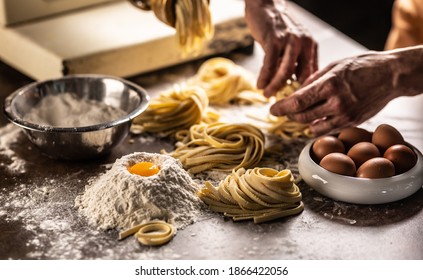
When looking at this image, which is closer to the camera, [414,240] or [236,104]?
[414,240]

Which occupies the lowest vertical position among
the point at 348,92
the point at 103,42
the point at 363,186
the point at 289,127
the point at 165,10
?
the point at 289,127

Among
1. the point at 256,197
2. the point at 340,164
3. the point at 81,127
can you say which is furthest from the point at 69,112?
the point at 340,164

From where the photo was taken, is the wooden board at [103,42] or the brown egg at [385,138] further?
the wooden board at [103,42]

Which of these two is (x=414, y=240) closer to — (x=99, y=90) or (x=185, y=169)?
(x=185, y=169)

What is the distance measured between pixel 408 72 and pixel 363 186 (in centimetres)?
57

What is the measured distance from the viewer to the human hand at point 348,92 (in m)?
3.06

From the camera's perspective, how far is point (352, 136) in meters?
3.14

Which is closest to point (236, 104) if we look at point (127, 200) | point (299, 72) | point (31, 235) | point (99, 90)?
point (299, 72)

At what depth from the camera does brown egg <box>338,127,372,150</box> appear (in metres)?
3.14

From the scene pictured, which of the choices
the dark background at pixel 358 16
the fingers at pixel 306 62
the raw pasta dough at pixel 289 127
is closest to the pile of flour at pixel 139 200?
the raw pasta dough at pixel 289 127

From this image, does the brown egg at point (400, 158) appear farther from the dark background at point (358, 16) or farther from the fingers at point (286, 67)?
the dark background at point (358, 16)

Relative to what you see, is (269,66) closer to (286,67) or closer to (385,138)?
(286,67)

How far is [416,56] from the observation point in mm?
3131

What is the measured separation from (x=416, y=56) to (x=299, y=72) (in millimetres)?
654
